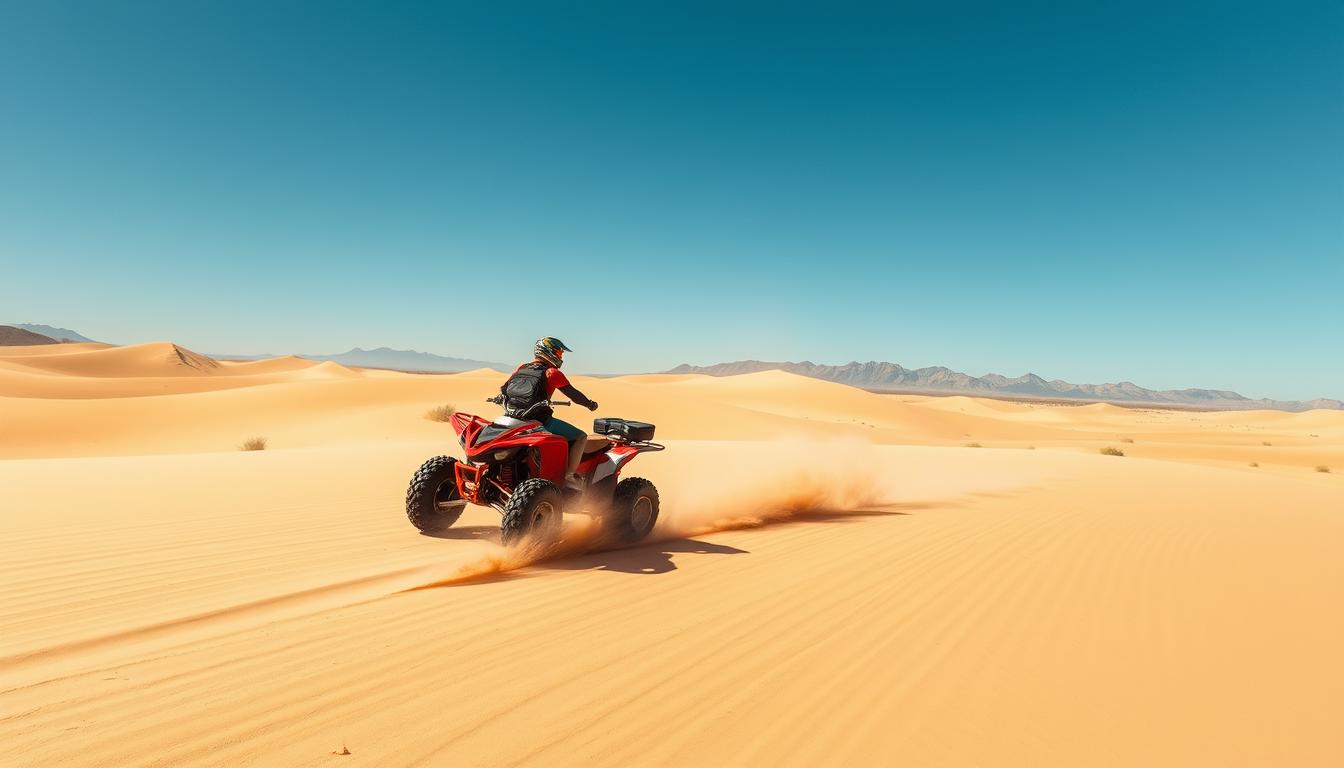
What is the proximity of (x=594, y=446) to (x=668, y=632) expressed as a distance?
255 cm

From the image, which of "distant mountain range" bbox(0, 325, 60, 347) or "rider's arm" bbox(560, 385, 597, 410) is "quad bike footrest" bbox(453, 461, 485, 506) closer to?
"rider's arm" bbox(560, 385, 597, 410)

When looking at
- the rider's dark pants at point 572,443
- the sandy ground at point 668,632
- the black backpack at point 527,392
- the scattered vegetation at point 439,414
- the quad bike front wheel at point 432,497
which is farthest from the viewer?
the scattered vegetation at point 439,414

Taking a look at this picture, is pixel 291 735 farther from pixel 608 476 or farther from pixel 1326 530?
pixel 1326 530

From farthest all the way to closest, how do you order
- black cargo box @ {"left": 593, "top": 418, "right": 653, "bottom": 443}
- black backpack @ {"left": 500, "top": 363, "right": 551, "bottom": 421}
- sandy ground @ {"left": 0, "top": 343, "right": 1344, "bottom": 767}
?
1. black cargo box @ {"left": 593, "top": 418, "right": 653, "bottom": 443}
2. black backpack @ {"left": 500, "top": 363, "right": 551, "bottom": 421}
3. sandy ground @ {"left": 0, "top": 343, "right": 1344, "bottom": 767}

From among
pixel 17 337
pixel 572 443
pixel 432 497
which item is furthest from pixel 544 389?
pixel 17 337

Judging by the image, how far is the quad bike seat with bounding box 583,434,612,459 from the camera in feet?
19.3

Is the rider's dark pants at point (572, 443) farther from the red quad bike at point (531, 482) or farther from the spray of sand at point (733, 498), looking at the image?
the spray of sand at point (733, 498)

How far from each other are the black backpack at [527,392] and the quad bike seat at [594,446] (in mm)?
557

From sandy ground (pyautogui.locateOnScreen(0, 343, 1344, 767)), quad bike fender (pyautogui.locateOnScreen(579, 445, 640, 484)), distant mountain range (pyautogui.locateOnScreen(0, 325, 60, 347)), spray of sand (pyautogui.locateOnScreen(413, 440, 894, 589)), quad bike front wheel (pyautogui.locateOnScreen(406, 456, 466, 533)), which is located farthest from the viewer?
distant mountain range (pyautogui.locateOnScreen(0, 325, 60, 347))

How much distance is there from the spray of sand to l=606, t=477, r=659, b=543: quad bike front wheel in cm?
13

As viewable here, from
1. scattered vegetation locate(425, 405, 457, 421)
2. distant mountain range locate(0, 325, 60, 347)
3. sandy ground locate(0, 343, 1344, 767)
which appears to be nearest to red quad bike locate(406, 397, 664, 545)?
sandy ground locate(0, 343, 1344, 767)

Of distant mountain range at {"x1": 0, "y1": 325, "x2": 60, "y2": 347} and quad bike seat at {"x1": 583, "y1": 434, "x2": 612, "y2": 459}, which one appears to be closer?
quad bike seat at {"x1": 583, "y1": 434, "x2": 612, "y2": 459}

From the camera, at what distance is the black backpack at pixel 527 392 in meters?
5.38

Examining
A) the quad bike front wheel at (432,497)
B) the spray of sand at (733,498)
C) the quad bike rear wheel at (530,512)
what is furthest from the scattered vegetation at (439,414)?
the quad bike rear wheel at (530,512)
